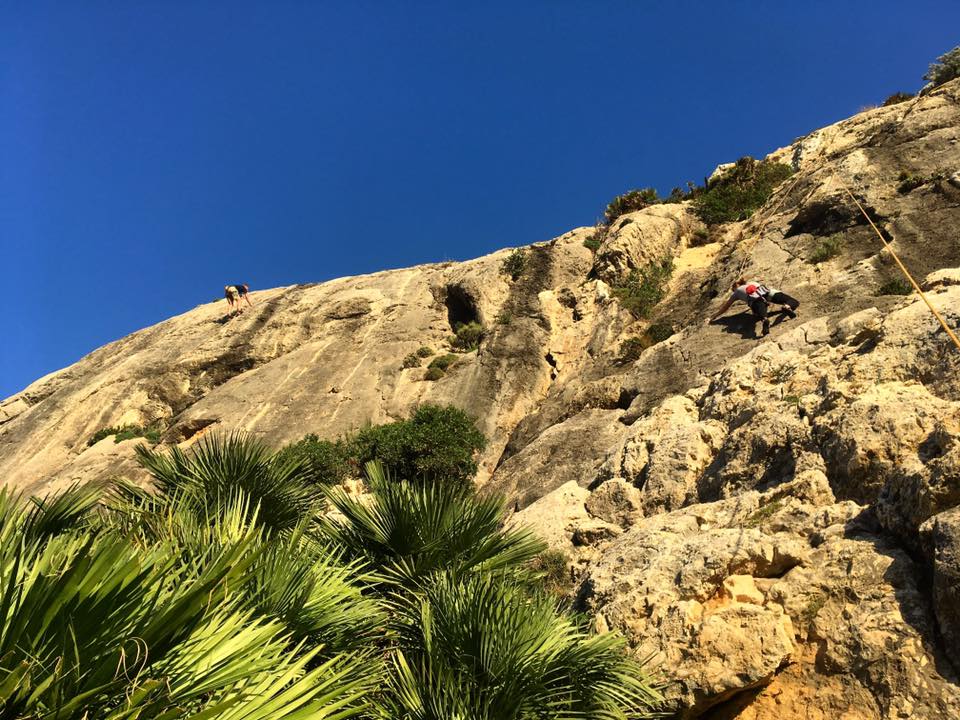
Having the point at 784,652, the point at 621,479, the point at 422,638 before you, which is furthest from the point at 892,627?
the point at 621,479

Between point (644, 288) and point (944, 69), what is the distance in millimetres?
12941

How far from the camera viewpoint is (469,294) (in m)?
24.7

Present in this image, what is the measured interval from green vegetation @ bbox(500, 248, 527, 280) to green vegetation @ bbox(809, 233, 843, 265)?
1106cm

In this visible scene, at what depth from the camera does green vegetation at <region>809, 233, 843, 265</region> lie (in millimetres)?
14938

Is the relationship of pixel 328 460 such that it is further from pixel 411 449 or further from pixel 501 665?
pixel 501 665

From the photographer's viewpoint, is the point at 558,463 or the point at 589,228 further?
the point at 589,228

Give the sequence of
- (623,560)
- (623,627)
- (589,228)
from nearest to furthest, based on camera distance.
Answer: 1. (623,627)
2. (623,560)
3. (589,228)

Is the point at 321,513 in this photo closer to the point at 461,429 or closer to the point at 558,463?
the point at 558,463

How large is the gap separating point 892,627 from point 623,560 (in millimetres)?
3286

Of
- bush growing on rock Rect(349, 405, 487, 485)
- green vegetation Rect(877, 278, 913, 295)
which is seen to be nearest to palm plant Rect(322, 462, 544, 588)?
bush growing on rock Rect(349, 405, 487, 485)

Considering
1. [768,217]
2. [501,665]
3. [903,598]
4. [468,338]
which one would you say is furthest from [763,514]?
[468,338]

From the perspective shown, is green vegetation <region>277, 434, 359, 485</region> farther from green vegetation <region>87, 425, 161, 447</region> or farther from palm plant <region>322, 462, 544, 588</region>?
palm plant <region>322, 462, 544, 588</region>

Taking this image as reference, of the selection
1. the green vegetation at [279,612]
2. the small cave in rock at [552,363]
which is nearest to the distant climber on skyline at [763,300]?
the small cave in rock at [552,363]

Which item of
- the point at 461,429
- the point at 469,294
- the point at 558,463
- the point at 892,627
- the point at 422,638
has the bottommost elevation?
the point at 892,627
